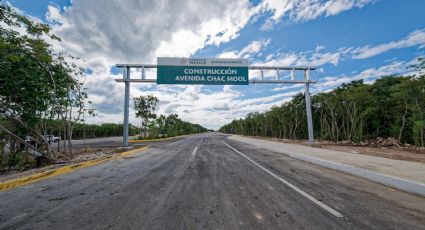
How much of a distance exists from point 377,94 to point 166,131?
4403 cm

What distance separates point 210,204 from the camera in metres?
3.51

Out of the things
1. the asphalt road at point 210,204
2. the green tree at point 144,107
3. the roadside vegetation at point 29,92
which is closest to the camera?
the asphalt road at point 210,204

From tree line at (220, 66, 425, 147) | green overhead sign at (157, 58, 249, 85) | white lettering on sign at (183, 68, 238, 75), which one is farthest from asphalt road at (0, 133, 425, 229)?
tree line at (220, 66, 425, 147)

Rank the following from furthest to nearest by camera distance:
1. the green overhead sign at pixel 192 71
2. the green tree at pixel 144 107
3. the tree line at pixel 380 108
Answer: the green tree at pixel 144 107, the tree line at pixel 380 108, the green overhead sign at pixel 192 71

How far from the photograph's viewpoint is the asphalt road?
9.12 ft

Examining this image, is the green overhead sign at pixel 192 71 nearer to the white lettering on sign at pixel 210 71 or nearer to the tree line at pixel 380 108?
the white lettering on sign at pixel 210 71

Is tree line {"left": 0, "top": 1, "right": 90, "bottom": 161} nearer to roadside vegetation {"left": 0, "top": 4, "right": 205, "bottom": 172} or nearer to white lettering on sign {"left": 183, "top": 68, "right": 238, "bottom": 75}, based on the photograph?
roadside vegetation {"left": 0, "top": 4, "right": 205, "bottom": 172}

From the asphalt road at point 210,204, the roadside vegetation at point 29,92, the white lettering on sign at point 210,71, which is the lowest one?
the asphalt road at point 210,204

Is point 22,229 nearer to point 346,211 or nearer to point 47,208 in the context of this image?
point 47,208

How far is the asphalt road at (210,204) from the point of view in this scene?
2.78 meters

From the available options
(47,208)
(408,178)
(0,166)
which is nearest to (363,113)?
(408,178)

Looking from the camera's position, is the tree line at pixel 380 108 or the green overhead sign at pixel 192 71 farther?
the tree line at pixel 380 108

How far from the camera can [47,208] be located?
3.40 m

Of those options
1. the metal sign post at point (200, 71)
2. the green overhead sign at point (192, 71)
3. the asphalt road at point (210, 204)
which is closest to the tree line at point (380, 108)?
the metal sign post at point (200, 71)
